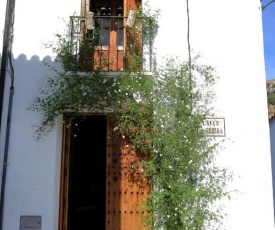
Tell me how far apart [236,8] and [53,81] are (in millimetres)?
3340

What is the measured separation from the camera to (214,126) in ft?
19.0

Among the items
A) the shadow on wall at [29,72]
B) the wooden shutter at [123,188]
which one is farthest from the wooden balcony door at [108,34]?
the wooden shutter at [123,188]

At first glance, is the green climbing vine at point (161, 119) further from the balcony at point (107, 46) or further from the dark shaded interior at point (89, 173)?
the dark shaded interior at point (89, 173)

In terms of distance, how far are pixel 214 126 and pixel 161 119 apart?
904 millimetres

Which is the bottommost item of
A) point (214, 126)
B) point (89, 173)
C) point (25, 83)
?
point (89, 173)

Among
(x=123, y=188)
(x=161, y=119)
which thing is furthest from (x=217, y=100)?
(x=123, y=188)

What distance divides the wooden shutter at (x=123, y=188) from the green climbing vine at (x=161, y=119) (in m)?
0.28

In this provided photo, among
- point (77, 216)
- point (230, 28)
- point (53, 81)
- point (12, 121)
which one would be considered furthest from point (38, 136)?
point (230, 28)

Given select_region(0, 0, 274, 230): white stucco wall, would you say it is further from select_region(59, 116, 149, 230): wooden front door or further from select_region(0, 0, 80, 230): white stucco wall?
select_region(59, 116, 149, 230): wooden front door

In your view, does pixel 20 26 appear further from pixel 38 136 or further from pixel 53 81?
pixel 38 136

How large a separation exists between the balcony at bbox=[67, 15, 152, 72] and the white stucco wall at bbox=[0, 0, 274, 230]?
262mm

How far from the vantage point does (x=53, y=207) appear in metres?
5.52

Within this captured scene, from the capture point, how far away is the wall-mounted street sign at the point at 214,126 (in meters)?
5.77

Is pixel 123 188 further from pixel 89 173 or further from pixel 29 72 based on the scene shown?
pixel 29 72
